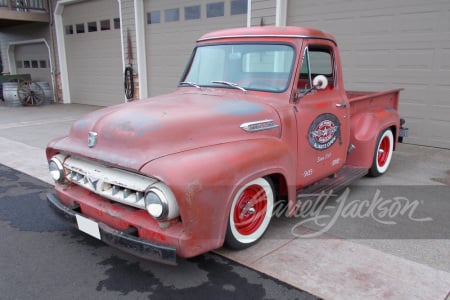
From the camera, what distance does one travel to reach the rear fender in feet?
15.4

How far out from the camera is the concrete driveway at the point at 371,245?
2.73 m

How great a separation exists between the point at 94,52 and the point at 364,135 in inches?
447

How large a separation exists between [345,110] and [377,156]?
1.30 metres

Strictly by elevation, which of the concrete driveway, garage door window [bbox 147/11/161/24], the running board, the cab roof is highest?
garage door window [bbox 147/11/161/24]

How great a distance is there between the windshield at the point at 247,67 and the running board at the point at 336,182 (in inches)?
45.5

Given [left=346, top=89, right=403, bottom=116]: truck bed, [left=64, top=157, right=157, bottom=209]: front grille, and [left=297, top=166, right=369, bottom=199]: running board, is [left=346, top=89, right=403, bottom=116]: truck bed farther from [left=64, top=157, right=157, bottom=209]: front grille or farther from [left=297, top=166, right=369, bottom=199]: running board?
[left=64, top=157, right=157, bottom=209]: front grille

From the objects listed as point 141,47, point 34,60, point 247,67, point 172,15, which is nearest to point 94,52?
point 141,47

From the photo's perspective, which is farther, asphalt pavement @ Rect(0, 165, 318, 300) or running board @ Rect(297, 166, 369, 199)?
running board @ Rect(297, 166, 369, 199)

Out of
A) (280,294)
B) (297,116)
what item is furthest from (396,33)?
(280,294)

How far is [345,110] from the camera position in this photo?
13.7 ft

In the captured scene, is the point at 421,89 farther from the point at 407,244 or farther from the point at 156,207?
the point at 156,207

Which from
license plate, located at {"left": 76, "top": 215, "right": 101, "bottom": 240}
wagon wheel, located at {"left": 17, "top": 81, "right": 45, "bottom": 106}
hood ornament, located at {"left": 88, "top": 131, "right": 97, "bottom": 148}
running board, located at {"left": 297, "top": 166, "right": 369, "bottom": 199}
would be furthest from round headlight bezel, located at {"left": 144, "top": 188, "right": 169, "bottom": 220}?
wagon wheel, located at {"left": 17, "top": 81, "right": 45, "bottom": 106}

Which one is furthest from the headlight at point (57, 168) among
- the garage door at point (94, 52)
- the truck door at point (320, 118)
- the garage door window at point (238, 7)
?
the garage door at point (94, 52)

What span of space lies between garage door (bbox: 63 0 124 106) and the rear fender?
9.52 m
